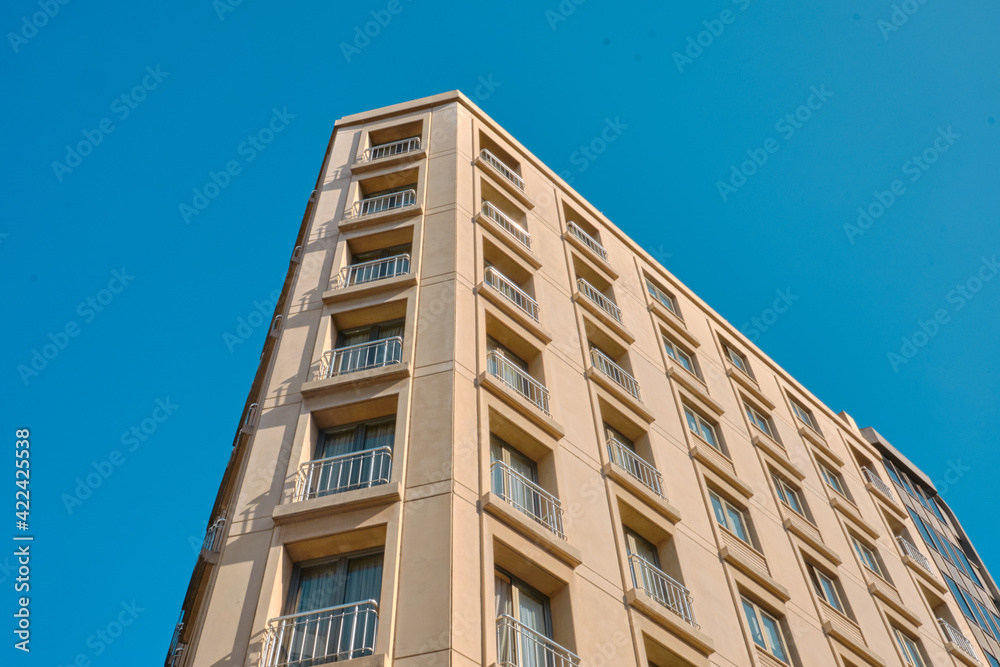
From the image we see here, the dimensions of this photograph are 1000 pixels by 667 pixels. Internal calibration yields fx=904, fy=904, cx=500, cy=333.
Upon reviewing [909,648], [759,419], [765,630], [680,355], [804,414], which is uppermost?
[804,414]

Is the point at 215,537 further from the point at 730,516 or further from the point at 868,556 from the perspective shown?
the point at 868,556

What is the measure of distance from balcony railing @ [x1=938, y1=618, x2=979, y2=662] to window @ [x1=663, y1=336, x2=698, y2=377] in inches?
466

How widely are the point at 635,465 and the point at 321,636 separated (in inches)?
393

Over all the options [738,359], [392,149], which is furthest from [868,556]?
[392,149]

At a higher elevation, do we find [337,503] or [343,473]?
[343,473]

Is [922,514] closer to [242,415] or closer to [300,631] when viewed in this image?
[242,415]

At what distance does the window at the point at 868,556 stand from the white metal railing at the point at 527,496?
1600cm

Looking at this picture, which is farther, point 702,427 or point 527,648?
point 702,427

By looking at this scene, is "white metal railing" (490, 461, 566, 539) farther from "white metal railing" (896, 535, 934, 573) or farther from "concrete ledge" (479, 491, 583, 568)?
"white metal railing" (896, 535, 934, 573)

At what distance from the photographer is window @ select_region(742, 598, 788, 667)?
20269 mm

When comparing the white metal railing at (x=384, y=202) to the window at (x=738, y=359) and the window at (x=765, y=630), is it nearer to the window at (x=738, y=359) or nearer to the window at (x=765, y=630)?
the window at (x=765, y=630)

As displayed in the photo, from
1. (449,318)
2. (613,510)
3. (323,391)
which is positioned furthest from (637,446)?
(323,391)

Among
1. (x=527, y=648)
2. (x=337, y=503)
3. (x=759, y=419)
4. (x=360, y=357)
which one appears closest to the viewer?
(x=527, y=648)

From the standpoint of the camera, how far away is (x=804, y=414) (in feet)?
120
